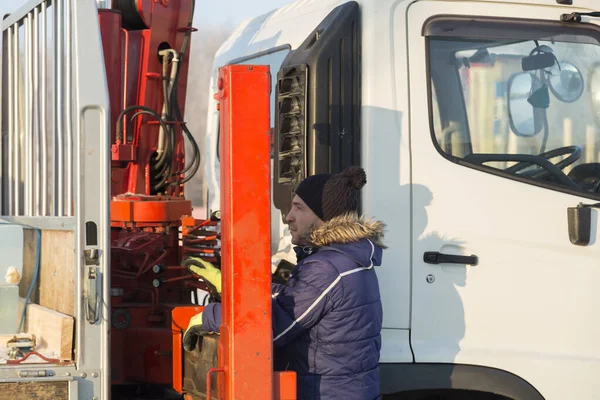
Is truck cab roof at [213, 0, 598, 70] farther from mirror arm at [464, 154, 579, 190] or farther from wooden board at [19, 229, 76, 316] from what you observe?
wooden board at [19, 229, 76, 316]

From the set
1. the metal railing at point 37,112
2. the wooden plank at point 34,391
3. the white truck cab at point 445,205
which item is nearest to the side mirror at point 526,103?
the white truck cab at point 445,205

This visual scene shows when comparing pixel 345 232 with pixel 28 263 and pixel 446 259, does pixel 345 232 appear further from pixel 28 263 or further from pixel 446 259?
pixel 28 263

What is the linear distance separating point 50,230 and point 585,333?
2.17 meters

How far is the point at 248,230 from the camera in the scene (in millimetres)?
2803

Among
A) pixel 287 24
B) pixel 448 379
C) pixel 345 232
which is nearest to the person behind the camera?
pixel 345 232

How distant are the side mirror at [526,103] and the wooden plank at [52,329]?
199cm

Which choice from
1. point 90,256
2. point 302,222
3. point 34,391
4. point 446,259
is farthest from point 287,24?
point 34,391

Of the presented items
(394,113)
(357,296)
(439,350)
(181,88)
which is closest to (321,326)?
(357,296)

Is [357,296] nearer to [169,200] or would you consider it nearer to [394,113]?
[394,113]

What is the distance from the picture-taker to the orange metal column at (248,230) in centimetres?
279

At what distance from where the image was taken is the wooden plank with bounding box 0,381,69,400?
2.76m

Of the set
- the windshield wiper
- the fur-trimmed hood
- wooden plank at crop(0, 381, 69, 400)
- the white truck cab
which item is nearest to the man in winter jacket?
the fur-trimmed hood

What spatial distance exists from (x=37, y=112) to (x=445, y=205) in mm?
1650

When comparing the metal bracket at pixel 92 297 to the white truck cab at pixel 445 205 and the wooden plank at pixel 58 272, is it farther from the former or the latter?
the white truck cab at pixel 445 205
